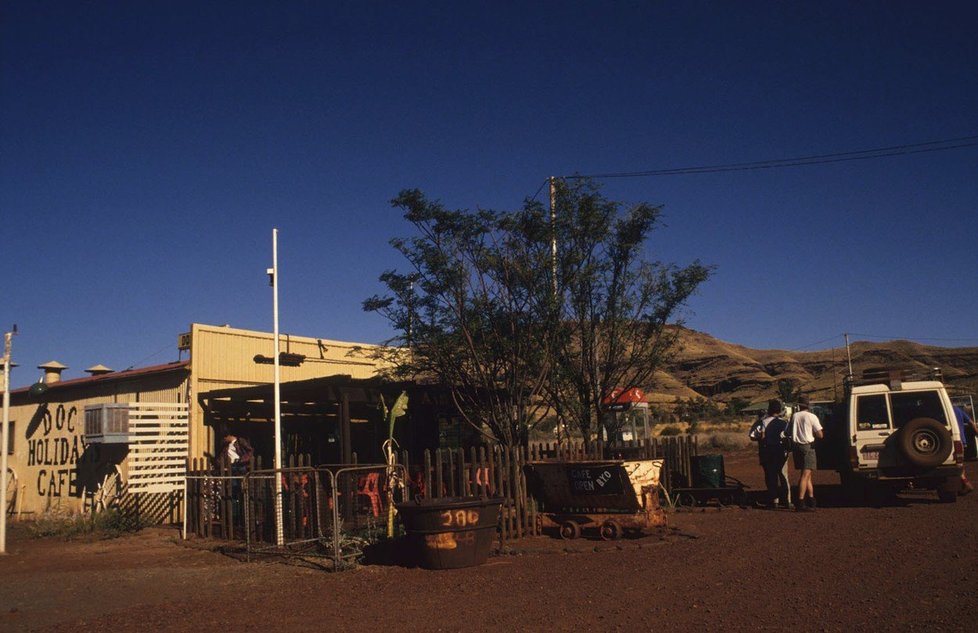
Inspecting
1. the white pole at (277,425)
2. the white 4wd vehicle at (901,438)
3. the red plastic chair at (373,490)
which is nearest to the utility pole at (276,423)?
the white pole at (277,425)

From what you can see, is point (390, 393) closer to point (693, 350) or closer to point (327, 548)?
point (327, 548)

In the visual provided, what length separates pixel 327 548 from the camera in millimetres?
11258

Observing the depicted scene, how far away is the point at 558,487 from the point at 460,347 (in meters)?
3.64

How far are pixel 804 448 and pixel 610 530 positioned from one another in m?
4.46

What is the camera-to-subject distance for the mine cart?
11.2m

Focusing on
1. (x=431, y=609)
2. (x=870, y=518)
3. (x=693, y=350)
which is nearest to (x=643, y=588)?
→ (x=431, y=609)

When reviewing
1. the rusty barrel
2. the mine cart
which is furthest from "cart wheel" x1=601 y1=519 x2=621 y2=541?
the rusty barrel

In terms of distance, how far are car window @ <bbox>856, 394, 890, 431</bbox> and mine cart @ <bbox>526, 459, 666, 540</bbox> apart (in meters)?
4.54

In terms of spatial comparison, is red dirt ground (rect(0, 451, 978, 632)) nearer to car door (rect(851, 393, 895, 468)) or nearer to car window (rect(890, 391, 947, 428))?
car door (rect(851, 393, 895, 468))

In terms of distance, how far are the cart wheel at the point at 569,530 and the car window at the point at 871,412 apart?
5.63 m

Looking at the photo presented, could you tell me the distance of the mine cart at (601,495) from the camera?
11242mm

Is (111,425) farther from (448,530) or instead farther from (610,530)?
(610,530)

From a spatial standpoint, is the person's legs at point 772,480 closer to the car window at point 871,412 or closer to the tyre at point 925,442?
the car window at point 871,412

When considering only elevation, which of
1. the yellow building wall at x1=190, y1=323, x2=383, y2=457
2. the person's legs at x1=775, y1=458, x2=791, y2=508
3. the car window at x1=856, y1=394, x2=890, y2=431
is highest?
the yellow building wall at x1=190, y1=323, x2=383, y2=457
